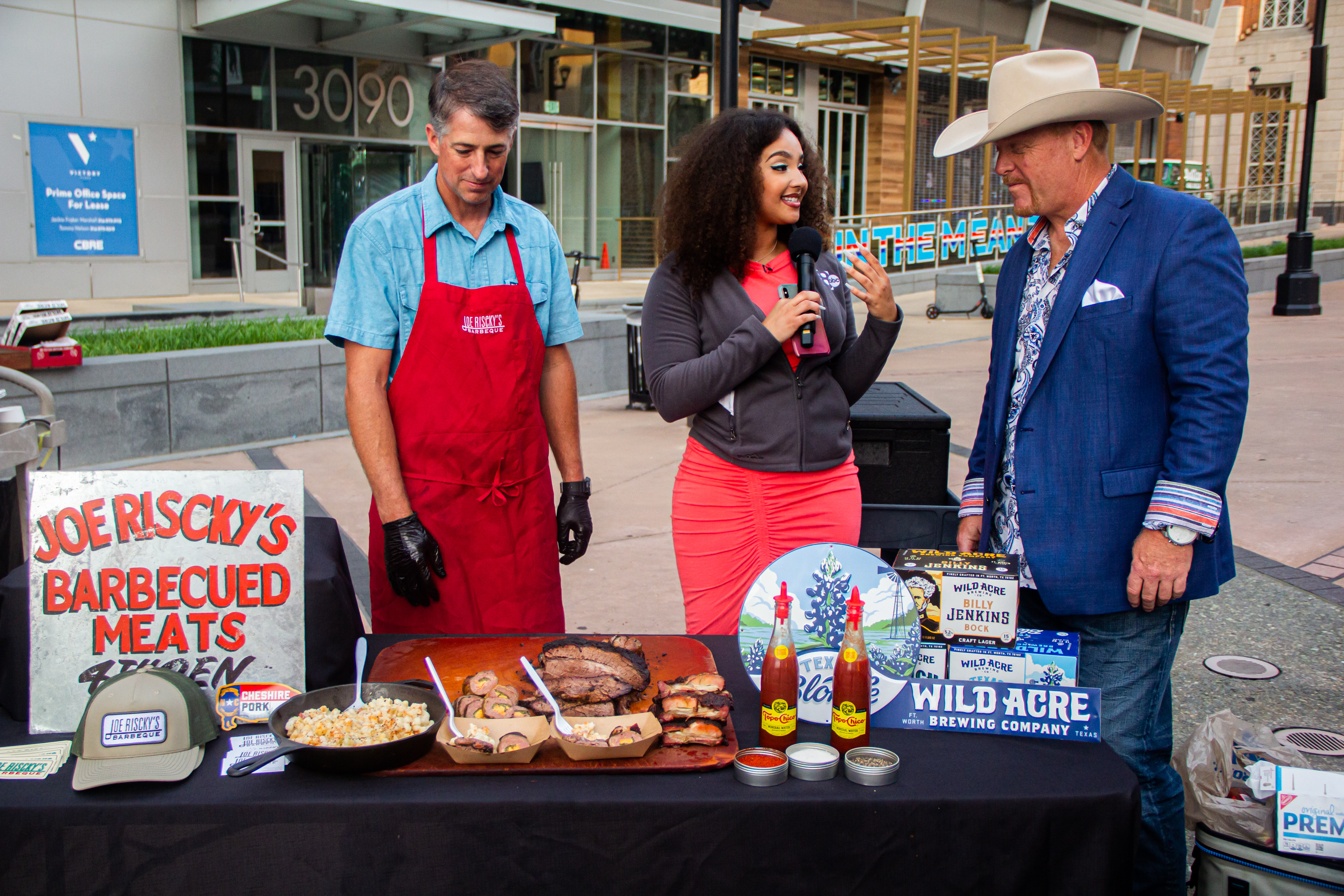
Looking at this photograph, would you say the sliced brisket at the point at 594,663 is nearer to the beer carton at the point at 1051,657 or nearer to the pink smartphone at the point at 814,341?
the beer carton at the point at 1051,657

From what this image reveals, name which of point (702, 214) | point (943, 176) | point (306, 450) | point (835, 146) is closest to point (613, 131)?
point (835, 146)

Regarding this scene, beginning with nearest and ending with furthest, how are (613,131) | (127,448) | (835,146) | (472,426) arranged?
(472,426) → (127,448) → (613,131) → (835,146)

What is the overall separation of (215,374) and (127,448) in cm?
75

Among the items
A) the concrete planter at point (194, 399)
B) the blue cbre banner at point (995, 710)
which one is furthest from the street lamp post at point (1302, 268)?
the blue cbre banner at point (995, 710)

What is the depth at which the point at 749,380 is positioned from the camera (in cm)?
285

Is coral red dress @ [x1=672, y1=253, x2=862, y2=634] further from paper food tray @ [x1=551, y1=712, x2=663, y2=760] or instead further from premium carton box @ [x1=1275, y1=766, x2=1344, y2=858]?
premium carton box @ [x1=1275, y1=766, x2=1344, y2=858]

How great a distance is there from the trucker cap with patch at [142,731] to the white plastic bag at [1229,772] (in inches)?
75.1

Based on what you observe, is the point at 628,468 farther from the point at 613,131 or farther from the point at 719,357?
the point at 613,131

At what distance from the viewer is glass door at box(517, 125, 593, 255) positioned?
1833cm

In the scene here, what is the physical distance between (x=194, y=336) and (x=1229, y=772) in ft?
25.3

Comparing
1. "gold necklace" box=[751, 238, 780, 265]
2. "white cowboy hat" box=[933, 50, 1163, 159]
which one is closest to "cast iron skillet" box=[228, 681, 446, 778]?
"gold necklace" box=[751, 238, 780, 265]

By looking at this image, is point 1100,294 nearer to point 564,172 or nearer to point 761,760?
point 761,760

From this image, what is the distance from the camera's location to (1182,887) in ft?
7.75

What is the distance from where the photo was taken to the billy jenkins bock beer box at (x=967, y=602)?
2174 millimetres
